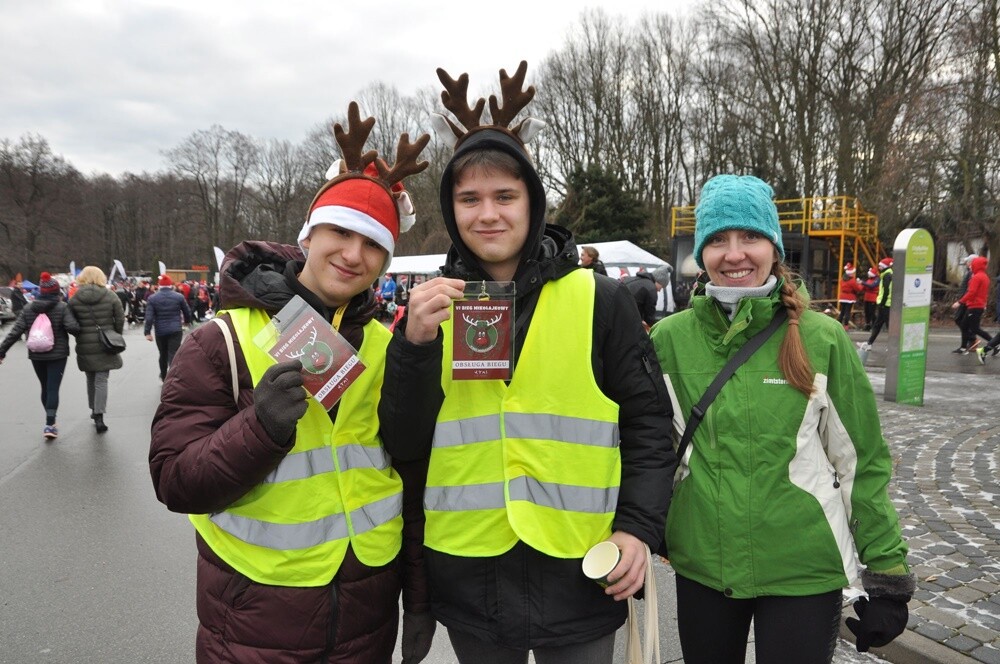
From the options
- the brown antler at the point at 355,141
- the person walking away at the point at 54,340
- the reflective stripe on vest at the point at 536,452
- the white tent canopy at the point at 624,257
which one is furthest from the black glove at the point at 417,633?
the white tent canopy at the point at 624,257

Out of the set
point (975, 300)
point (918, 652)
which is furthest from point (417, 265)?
Result: point (918, 652)

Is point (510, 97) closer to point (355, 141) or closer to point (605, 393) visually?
point (355, 141)

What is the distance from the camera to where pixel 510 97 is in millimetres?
1896

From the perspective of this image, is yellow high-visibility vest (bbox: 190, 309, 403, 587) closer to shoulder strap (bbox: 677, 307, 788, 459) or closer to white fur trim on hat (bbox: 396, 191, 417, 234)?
white fur trim on hat (bbox: 396, 191, 417, 234)

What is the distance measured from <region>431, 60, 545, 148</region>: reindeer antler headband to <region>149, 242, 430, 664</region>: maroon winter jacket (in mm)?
673

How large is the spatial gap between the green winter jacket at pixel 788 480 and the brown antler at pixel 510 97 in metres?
0.87

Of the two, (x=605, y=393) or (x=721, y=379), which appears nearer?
(x=605, y=393)

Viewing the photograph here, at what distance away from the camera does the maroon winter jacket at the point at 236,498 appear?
61.3 inches

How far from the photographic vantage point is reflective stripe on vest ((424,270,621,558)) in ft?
5.46

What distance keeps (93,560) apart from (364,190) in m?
3.65

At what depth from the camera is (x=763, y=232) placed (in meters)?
1.94

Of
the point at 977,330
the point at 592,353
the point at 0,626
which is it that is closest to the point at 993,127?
the point at 977,330

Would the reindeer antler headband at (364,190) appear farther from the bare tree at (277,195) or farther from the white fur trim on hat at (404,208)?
the bare tree at (277,195)

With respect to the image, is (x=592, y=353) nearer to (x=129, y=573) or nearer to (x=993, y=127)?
(x=129, y=573)
